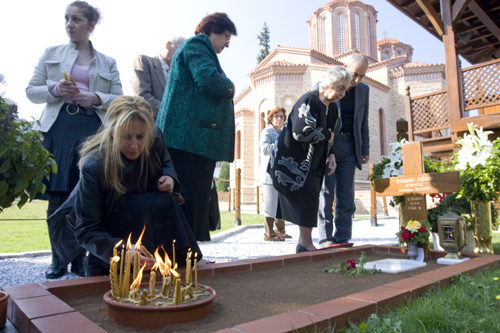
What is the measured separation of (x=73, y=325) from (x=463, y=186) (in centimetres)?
390

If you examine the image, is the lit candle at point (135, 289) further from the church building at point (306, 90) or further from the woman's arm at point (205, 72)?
the church building at point (306, 90)

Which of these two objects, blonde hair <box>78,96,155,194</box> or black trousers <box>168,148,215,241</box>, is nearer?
blonde hair <box>78,96,155,194</box>

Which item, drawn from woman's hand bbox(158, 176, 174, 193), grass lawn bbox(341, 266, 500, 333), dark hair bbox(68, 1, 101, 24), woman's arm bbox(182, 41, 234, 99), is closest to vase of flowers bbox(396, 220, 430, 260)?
grass lawn bbox(341, 266, 500, 333)

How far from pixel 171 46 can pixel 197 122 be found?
1361mm

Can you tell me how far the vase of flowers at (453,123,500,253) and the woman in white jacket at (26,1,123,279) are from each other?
3.61m

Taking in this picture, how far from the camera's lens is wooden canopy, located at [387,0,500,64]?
8.51m

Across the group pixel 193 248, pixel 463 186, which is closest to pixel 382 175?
pixel 463 186

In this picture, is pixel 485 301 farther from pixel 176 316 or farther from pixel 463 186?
pixel 463 186

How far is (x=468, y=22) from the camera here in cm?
960

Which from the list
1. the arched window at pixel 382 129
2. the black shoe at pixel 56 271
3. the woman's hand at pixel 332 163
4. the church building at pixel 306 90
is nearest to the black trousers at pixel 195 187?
the black shoe at pixel 56 271

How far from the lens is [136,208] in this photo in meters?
2.16

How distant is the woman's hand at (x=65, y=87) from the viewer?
9.31ft

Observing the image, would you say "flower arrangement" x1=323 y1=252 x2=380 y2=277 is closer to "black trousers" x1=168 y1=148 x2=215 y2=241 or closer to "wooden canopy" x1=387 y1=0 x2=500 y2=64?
"black trousers" x1=168 y1=148 x2=215 y2=241

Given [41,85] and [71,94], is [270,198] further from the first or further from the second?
[41,85]
